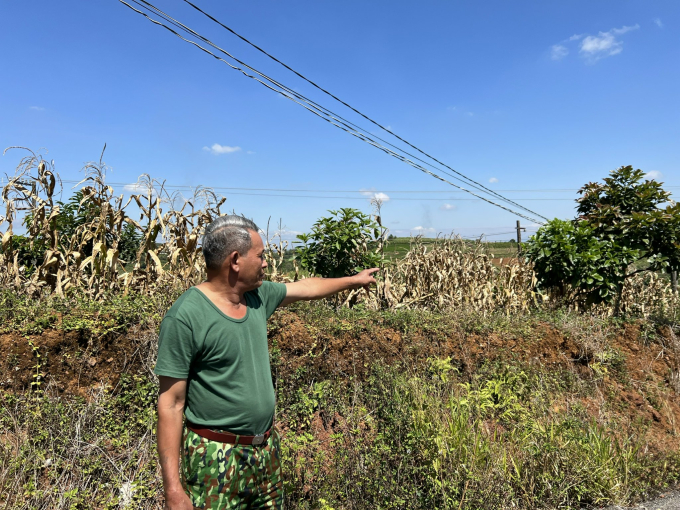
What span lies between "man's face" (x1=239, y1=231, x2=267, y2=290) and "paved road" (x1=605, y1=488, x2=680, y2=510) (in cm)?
383

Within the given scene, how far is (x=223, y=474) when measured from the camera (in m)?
2.19

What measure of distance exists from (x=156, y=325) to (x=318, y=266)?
3.36 m

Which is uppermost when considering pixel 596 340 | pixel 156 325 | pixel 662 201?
pixel 662 201

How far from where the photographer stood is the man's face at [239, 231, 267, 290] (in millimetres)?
2340

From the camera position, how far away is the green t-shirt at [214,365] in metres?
2.07

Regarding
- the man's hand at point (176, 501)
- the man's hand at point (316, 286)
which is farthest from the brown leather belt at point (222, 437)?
the man's hand at point (316, 286)

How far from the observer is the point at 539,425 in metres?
4.49

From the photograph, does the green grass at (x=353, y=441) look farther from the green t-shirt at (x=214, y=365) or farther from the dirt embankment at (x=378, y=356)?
the green t-shirt at (x=214, y=365)

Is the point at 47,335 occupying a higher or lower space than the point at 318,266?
lower

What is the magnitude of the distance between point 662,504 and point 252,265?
14.4ft

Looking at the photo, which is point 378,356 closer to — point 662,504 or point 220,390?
point 662,504

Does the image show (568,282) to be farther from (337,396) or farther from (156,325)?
(156,325)

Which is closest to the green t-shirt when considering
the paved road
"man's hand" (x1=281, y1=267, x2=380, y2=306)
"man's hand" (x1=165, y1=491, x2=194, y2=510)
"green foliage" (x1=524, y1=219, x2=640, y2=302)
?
"man's hand" (x1=165, y1=491, x2=194, y2=510)

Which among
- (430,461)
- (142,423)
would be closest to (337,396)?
(430,461)
